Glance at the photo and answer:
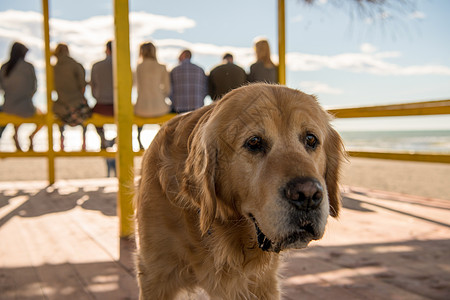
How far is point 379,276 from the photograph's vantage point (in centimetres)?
256

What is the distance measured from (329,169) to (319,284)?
851 mm

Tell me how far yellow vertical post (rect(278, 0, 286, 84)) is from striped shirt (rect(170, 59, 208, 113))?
53.1 inches

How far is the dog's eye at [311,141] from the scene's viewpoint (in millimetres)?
1795

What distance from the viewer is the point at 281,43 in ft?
21.9

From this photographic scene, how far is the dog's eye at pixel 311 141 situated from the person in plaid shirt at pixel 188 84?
4868 mm

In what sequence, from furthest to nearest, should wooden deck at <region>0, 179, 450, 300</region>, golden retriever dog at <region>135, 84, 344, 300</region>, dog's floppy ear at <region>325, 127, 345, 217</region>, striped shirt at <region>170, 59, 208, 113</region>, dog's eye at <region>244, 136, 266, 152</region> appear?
striped shirt at <region>170, 59, 208, 113</region> < wooden deck at <region>0, 179, 450, 300</region> < dog's floppy ear at <region>325, 127, 345, 217</region> < dog's eye at <region>244, 136, 266, 152</region> < golden retriever dog at <region>135, 84, 344, 300</region>

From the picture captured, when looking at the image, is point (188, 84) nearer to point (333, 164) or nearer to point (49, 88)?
point (49, 88)

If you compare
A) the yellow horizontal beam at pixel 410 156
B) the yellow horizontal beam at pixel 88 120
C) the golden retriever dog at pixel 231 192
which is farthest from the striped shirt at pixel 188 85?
the golden retriever dog at pixel 231 192

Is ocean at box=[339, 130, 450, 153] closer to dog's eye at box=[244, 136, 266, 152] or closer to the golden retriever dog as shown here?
the golden retriever dog

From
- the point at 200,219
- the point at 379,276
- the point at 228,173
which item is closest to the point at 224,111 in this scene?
the point at 228,173

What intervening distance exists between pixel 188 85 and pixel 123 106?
315cm

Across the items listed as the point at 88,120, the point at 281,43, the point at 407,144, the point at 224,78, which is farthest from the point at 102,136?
the point at 407,144

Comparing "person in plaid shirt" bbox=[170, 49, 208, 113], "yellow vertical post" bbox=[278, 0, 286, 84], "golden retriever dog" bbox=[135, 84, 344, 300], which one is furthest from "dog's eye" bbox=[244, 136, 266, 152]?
"yellow vertical post" bbox=[278, 0, 286, 84]

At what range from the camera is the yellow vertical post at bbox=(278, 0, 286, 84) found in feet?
20.9
